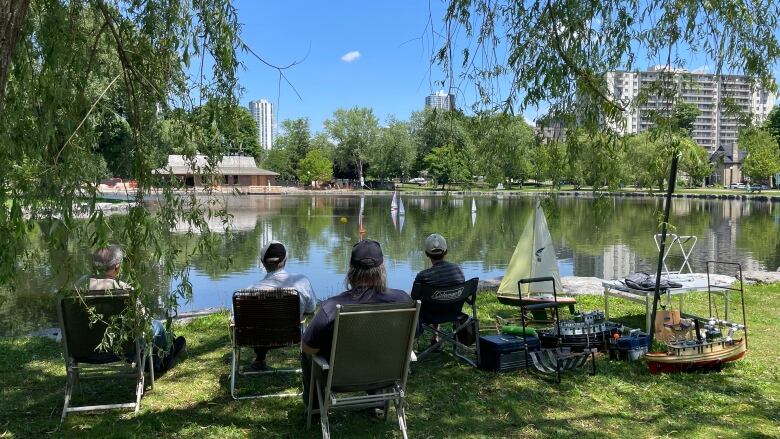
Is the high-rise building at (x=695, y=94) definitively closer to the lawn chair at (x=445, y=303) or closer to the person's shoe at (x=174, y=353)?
the lawn chair at (x=445, y=303)

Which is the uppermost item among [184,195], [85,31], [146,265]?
[85,31]

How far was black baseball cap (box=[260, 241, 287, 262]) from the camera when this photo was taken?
15.8 feet

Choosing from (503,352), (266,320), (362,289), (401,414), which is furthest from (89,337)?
(503,352)

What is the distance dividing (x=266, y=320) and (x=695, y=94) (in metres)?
3.63

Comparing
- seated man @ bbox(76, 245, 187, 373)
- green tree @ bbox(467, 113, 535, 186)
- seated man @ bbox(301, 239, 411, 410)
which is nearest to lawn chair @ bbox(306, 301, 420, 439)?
seated man @ bbox(301, 239, 411, 410)

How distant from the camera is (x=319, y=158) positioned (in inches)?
2938

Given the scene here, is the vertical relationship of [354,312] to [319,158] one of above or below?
below

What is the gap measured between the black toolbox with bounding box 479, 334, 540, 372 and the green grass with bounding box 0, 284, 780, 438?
9cm

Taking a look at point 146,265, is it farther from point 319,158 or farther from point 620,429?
point 319,158

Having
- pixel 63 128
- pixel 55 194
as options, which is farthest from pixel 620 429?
pixel 63 128

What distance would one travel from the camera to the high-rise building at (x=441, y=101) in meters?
5.08

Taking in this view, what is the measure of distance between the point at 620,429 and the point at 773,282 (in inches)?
297

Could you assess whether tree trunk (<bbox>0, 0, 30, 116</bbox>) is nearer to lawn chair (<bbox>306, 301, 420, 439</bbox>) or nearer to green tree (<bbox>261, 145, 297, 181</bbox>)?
lawn chair (<bbox>306, 301, 420, 439</bbox>)

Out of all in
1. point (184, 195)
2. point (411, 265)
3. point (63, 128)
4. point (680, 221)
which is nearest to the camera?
point (63, 128)
